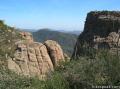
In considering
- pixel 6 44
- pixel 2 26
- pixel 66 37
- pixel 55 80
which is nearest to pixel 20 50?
pixel 6 44

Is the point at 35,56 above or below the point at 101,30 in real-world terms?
below

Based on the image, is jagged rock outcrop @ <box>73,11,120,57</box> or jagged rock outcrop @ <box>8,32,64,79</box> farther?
jagged rock outcrop @ <box>8,32,64,79</box>

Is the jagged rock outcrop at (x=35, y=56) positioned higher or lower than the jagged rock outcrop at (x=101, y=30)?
lower

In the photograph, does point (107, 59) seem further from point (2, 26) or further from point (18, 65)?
point (2, 26)

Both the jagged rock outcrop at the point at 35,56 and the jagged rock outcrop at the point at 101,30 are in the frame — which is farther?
the jagged rock outcrop at the point at 35,56

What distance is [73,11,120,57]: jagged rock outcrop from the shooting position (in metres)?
22.3

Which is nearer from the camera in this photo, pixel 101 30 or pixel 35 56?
pixel 101 30

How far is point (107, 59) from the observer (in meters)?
13.5

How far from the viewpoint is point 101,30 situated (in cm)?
2414

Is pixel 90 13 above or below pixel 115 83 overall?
above

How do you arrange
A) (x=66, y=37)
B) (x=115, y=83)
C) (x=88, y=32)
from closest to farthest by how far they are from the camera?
(x=115, y=83) < (x=88, y=32) < (x=66, y=37)

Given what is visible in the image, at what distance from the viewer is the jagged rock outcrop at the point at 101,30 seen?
877 inches

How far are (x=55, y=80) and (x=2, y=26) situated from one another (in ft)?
89.4

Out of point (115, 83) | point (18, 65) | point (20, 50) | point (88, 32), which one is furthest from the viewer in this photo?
point (20, 50)
